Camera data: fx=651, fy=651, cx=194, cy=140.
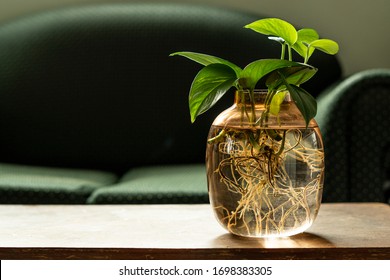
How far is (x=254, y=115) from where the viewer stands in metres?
0.93

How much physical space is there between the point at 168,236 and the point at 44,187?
0.71 metres

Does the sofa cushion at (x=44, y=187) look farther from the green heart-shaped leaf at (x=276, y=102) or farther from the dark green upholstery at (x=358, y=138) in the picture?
→ the green heart-shaped leaf at (x=276, y=102)

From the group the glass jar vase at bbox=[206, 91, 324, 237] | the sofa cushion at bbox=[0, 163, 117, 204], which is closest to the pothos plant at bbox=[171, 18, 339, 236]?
the glass jar vase at bbox=[206, 91, 324, 237]

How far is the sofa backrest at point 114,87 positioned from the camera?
2.19 m

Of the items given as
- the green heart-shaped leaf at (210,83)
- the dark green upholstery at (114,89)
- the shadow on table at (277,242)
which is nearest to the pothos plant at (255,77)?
the green heart-shaped leaf at (210,83)

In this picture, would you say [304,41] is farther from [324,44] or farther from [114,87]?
[114,87]

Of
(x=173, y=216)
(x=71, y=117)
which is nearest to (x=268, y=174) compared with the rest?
(x=173, y=216)

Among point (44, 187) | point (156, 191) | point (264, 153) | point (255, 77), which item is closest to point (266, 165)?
point (264, 153)

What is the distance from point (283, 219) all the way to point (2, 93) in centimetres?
154

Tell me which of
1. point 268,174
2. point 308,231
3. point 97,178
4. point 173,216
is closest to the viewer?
point 268,174

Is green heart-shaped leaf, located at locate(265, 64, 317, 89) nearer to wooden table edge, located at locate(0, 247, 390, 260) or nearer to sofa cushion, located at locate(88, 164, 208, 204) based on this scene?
wooden table edge, located at locate(0, 247, 390, 260)

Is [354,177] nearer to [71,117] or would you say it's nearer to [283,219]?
[283,219]

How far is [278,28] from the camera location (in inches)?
37.3

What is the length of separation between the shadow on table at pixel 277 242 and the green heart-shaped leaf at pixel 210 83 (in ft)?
0.64
